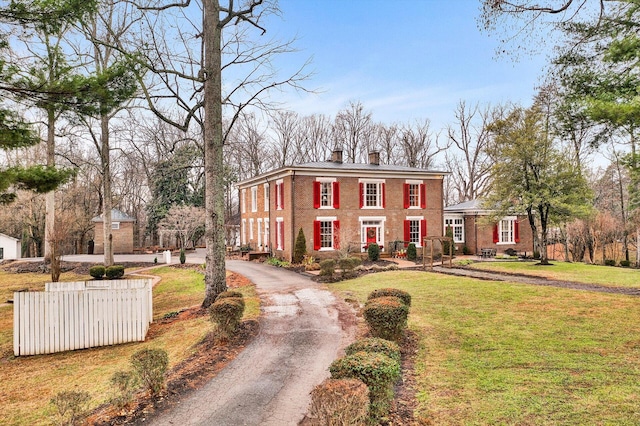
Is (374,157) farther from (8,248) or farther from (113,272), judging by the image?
(8,248)

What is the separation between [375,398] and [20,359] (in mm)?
9155

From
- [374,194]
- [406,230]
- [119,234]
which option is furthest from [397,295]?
[119,234]

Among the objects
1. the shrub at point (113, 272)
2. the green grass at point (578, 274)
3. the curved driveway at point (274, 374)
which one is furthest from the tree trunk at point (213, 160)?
the green grass at point (578, 274)

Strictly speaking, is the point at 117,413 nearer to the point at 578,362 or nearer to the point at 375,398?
the point at 375,398

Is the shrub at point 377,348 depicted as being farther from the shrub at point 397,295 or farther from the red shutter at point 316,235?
the red shutter at point 316,235

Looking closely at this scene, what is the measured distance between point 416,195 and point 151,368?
2391 centimetres

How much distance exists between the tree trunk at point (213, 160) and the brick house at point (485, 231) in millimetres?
22715

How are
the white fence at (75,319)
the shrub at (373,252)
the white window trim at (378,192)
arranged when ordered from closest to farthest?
the white fence at (75,319) → the shrub at (373,252) → the white window trim at (378,192)

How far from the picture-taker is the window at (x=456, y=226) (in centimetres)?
3050

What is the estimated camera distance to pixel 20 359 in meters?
9.22

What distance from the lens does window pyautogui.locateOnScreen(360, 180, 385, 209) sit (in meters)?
26.0

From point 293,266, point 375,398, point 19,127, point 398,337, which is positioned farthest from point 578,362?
point 293,266

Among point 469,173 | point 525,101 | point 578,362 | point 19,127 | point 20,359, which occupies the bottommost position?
point 20,359

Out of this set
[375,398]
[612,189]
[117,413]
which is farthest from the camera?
[612,189]
